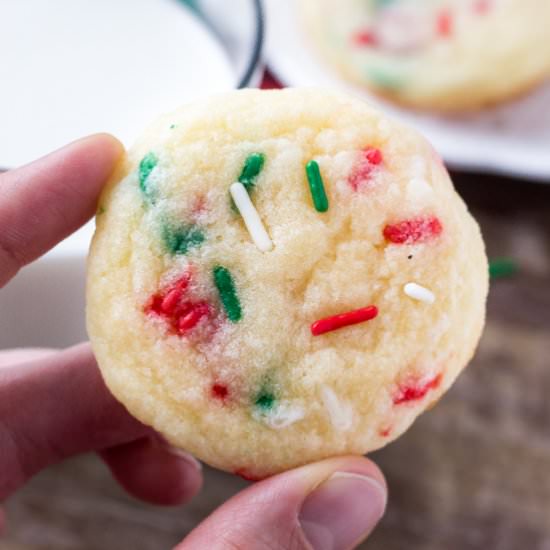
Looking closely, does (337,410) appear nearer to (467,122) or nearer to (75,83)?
(75,83)

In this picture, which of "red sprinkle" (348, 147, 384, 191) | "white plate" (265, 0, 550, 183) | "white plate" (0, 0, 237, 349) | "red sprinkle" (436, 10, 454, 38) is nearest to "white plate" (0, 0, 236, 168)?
"white plate" (0, 0, 237, 349)

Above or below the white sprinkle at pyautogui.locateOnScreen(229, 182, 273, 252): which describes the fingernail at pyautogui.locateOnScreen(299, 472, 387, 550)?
below

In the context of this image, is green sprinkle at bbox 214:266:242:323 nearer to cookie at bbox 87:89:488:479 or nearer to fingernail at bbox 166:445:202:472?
cookie at bbox 87:89:488:479

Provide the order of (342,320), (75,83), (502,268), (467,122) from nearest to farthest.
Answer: (342,320) < (75,83) < (502,268) < (467,122)

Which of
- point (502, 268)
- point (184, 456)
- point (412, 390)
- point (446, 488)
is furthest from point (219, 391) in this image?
point (502, 268)

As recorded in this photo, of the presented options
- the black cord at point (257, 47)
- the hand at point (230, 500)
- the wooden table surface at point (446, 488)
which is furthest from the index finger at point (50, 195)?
the wooden table surface at point (446, 488)

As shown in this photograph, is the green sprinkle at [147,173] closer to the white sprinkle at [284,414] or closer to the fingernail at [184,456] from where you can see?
the white sprinkle at [284,414]

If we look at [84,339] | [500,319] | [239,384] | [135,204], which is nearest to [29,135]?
[84,339]

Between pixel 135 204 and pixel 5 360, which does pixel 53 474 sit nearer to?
pixel 5 360

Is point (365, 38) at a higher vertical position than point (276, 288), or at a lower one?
lower
